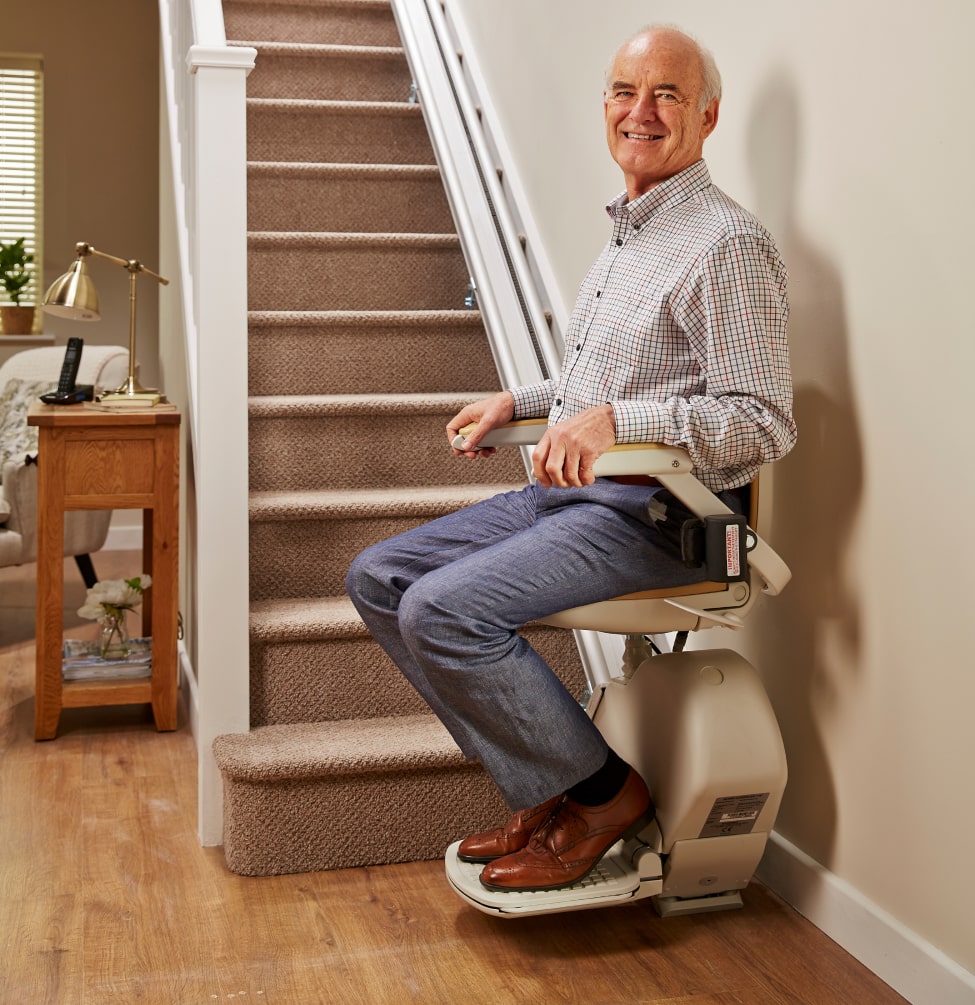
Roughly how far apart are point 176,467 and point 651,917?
1574 mm

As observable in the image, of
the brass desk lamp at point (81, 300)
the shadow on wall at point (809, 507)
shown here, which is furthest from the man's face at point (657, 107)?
the brass desk lamp at point (81, 300)

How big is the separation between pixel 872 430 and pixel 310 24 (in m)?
2.94

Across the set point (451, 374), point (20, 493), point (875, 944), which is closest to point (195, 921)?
point (875, 944)

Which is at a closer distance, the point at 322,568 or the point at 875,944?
the point at 875,944

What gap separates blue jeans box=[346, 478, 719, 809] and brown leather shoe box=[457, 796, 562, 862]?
0.11 meters

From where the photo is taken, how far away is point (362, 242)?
311 centimetres

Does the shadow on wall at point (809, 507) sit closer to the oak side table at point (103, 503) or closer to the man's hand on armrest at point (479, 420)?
the man's hand on armrest at point (479, 420)

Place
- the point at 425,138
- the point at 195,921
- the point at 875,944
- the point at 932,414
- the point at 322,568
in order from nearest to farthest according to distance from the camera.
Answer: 1. the point at 932,414
2. the point at 875,944
3. the point at 195,921
4. the point at 322,568
5. the point at 425,138

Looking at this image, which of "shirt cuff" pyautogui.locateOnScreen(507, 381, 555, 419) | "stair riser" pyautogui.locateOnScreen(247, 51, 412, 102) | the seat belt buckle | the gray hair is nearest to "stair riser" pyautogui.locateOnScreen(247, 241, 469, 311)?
"stair riser" pyautogui.locateOnScreen(247, 51, 412, 102)

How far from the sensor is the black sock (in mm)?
1722

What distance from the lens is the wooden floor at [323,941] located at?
5.23 ft

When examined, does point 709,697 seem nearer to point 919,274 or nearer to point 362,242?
point 919,274

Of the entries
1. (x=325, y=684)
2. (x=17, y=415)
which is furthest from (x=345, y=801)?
(x=17, y=415)

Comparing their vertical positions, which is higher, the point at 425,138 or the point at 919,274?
the point at 425,138
